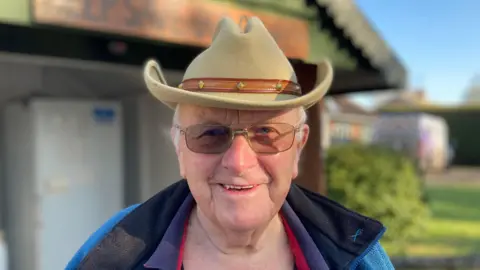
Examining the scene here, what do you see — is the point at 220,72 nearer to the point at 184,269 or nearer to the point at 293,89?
the point at 293,89

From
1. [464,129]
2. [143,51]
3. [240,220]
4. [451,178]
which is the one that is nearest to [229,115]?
[240,220]

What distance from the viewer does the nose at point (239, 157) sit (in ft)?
4.53

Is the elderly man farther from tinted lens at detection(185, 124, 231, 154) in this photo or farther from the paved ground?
the paved ground

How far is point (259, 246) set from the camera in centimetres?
157

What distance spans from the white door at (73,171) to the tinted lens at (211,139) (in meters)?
3.05

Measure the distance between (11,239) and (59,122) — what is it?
1.14 m

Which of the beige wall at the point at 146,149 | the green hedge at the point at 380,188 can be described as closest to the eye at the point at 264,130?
the beige wall at the point at 146,149

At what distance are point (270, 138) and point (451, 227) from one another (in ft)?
24.5

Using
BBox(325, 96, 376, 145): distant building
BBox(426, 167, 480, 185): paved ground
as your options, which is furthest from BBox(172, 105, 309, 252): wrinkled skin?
BBox(325, 96, 376, 145): distant building

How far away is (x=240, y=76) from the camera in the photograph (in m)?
1.41

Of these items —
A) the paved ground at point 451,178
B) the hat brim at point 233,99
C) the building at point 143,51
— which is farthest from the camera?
the paved ground at point 451,178

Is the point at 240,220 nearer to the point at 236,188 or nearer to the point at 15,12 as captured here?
the point at 236,188

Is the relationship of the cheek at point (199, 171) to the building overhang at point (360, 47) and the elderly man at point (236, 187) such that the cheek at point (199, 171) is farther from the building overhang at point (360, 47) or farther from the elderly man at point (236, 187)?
the building overhang at point (360, 47)

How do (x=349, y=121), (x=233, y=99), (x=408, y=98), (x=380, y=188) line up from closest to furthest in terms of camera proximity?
(x=233, y=99) < (x=380, y=188) < (x=349, y=121) < (x=408, y=98)
